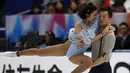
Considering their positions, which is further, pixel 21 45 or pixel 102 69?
pixel 21 45

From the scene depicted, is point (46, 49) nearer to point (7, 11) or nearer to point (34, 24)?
point (34, 24)

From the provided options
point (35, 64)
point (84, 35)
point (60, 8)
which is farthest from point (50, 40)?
point (84, 35)

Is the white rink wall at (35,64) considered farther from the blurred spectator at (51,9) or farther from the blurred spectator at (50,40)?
the blurred spectator at (51,9)

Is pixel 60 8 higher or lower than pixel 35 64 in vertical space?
higher

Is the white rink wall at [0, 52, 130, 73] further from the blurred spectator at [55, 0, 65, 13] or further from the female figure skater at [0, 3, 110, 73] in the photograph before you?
the blurred spectator at [55, 0, 65, 13]

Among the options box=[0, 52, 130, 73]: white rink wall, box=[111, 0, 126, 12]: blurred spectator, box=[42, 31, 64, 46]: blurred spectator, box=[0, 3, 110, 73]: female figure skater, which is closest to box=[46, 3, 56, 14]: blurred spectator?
box=[42, 31, 64, 46]: blurred spectator

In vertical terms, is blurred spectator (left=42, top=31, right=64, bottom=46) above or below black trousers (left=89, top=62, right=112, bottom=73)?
above

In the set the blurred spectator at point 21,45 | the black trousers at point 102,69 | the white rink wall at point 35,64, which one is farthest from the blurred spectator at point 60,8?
the black trousers at point 102,69

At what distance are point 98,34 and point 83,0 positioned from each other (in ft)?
12.9

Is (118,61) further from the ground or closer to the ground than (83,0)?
closer to the ground

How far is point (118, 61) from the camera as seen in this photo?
7.34 m

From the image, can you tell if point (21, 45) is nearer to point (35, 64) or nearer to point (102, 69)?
point (35, 64)

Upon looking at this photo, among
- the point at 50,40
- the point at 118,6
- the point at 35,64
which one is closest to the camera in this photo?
the point at 35,64

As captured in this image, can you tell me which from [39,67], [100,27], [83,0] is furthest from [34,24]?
[100,27]
